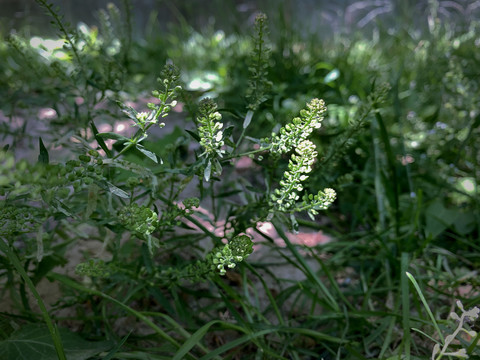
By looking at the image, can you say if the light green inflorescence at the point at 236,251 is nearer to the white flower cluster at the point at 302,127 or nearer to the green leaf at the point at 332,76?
the white flower cluster at the point at 302,127

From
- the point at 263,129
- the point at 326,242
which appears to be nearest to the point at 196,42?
the point at 263,129

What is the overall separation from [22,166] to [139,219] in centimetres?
26

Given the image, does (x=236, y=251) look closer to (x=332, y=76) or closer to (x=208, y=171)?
(x=208, y=171)

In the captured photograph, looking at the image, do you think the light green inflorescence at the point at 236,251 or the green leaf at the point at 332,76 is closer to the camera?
the light green inflorescence at the point at 236,251

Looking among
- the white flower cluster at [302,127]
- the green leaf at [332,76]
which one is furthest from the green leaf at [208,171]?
the green leaf at [332,76]

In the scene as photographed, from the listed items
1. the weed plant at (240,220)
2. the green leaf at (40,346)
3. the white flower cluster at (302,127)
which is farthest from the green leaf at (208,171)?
the green leaf at (40,346)

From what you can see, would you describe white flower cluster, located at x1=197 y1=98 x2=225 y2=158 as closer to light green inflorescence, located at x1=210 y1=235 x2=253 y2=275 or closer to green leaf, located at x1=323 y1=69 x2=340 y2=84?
light green inflorescence, located at x1=210 y1=235 x2=253 y2=275

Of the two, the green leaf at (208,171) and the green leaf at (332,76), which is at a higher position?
the green leaf at (332,76)

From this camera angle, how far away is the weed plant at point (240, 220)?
90 centimetres

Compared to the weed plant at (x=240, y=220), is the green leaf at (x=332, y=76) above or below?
above

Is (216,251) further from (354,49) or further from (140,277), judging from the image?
(354,49)

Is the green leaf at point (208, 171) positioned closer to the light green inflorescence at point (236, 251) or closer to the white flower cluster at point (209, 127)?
the white flower cluster at point (209, 127)

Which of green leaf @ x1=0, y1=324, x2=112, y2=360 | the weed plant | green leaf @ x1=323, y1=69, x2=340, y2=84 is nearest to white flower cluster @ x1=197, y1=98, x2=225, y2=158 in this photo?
the weed plant

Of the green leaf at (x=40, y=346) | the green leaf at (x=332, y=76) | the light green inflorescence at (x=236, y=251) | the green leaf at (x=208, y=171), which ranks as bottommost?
the green leaf at (x=40, y=346)
